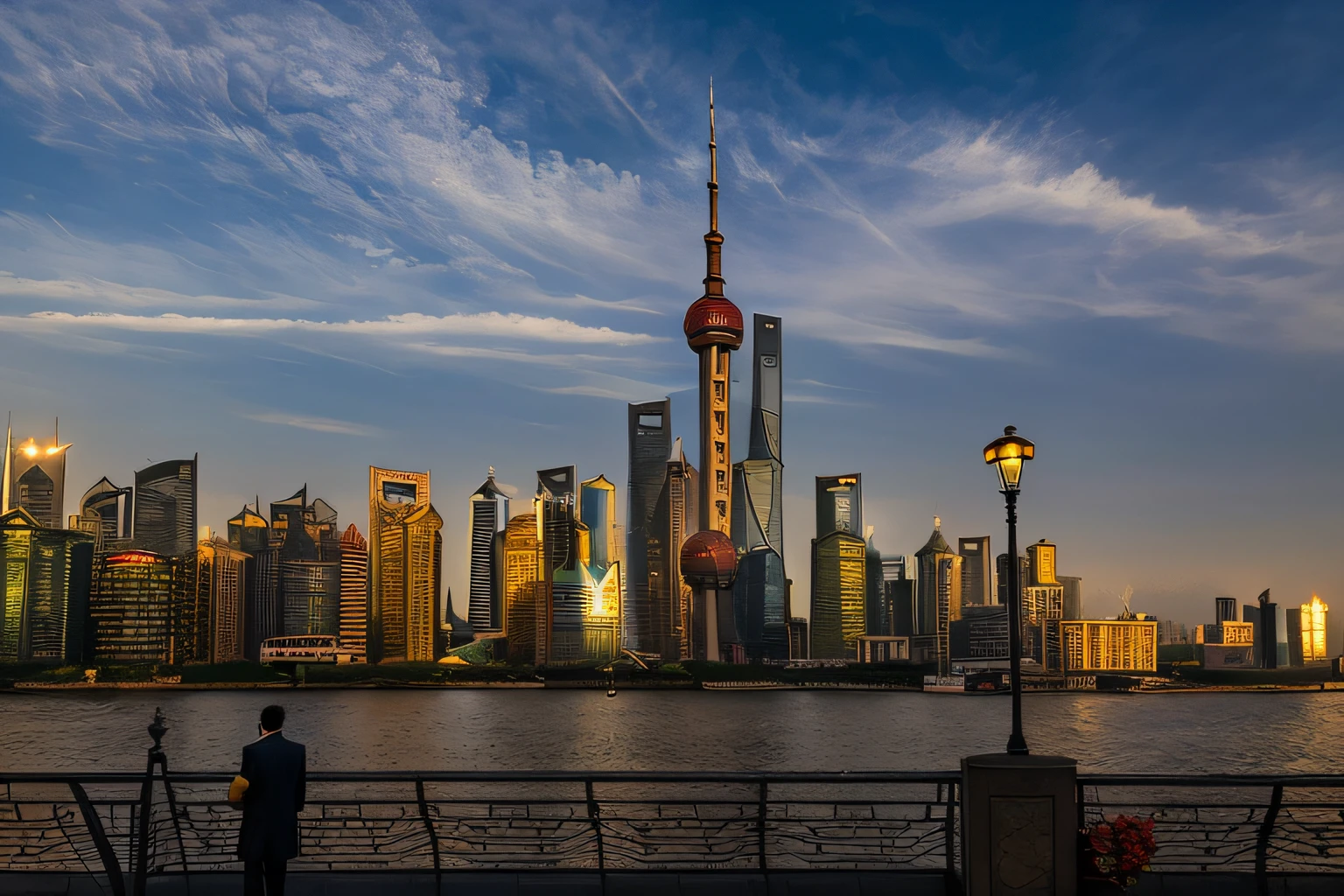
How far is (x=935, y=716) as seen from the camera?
141 m

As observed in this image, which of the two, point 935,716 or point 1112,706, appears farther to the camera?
point 1112,706

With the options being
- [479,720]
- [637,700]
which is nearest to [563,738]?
[479,720]

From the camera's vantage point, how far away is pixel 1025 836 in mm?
9281

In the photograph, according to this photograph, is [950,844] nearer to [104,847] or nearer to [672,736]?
[104,847]

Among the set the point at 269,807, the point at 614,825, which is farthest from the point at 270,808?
the point at 614,825

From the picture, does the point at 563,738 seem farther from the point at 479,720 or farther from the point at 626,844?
the point at 626,844

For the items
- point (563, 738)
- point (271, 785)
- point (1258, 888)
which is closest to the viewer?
point (271, 785)

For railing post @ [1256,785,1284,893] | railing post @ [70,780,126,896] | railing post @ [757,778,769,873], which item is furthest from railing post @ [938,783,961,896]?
railing post @ [70,780,126,896]

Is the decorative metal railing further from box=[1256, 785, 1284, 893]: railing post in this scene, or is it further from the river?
the river

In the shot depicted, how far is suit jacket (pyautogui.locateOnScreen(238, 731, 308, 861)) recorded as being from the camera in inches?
356

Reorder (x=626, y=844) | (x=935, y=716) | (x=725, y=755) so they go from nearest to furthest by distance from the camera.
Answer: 1. (x=626, y=844)
2. (x=725, y=755)
3. (x=935, y=716)

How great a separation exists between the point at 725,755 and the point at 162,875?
2878 inches

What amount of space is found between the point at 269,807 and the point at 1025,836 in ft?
20.9

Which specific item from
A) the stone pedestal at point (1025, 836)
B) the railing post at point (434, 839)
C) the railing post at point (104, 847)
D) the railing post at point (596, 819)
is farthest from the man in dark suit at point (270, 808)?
the stone pedestal at point (1025, 836)
